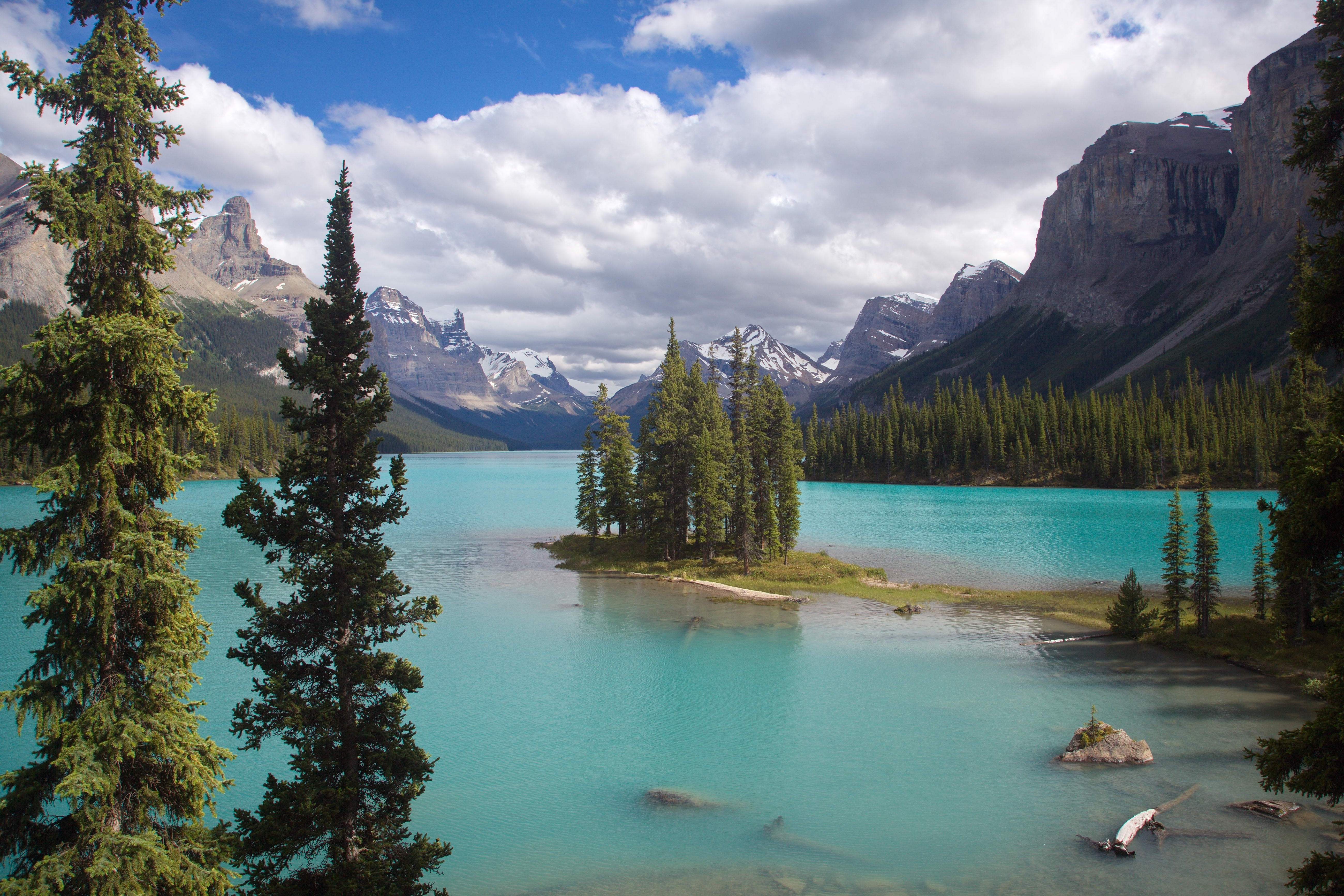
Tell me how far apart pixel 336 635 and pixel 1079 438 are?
17687 centimetres

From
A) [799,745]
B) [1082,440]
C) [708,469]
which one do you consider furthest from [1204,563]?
[1082,440]

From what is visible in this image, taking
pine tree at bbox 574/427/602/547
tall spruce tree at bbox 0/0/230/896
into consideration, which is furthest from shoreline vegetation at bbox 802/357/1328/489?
tall spruce tree at bbox 0/0/230/896

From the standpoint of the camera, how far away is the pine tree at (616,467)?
7594cm

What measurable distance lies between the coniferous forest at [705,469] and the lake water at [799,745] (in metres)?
10.9

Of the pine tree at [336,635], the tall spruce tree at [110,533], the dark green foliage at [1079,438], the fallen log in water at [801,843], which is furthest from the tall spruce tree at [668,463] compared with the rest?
the dark green foliage at [1079,438]

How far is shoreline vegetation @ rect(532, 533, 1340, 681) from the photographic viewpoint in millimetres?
36781

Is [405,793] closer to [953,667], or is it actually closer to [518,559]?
[953,667]

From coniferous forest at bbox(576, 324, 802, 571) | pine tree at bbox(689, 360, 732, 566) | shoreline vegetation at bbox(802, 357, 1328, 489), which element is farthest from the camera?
shoreline vegetation at bbox(802, 357, 1328, 489)

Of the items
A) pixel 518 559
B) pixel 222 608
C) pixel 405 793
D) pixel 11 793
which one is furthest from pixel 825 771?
pixel 518 559

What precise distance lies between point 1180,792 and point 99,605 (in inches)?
1193

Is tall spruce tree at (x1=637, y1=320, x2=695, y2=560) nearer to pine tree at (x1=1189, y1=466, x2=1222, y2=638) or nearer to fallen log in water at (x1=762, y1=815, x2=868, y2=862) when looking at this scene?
pine tree at (x1=1189, y1=466, x2=1222, y2=638)

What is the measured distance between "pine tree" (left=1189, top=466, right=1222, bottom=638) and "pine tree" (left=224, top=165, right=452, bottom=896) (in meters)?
40.2

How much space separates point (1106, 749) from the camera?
26109mm

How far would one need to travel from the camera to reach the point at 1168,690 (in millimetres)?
33781
